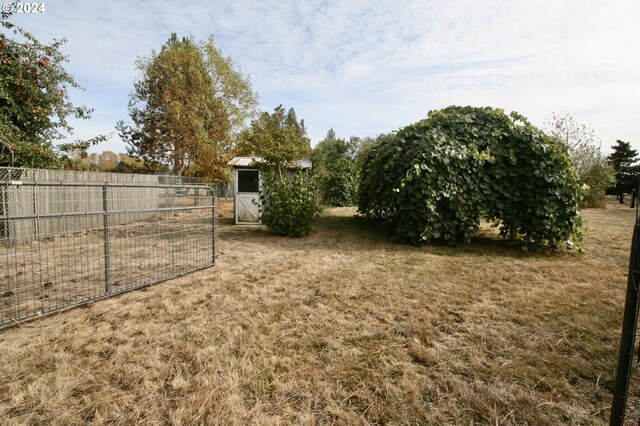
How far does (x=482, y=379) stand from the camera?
195cm

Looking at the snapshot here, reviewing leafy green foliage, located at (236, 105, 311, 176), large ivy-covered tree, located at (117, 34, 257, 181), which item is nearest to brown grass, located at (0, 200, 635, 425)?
leafy green foliage, located at (236, 105, 311, 176)

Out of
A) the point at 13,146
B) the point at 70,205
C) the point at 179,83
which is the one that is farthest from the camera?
the point at 179,83

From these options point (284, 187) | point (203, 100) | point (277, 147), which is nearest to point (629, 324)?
point (284, 187)

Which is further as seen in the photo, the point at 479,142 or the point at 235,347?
the point at 479,142

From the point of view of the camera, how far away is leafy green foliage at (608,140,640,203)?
2423 cm

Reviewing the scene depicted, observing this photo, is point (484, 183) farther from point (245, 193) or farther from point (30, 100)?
point (30, 100)

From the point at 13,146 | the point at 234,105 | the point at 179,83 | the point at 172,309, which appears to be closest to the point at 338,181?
the point at 234,105

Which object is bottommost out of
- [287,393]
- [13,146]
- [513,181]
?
[287,393]

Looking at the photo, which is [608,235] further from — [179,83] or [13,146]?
[179,83]

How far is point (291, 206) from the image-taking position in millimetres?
7000

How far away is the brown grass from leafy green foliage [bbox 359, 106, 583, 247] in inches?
70.8

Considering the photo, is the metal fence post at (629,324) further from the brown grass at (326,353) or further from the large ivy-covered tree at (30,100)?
the large ivy-covered tree at (30,100)

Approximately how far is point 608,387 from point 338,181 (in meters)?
15.0

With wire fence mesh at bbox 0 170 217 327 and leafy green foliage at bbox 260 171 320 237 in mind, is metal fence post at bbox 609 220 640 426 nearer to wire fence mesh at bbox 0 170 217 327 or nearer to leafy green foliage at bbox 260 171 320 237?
wire fence mesh at bbox 0 170 217 327
